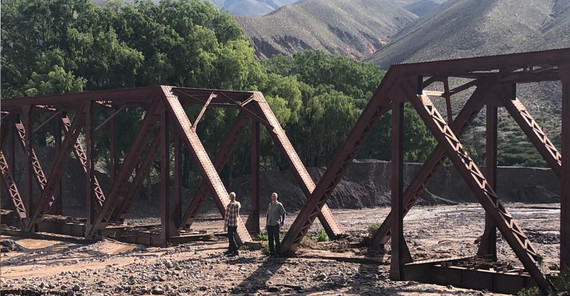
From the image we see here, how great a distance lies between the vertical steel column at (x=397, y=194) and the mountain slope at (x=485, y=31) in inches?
4003

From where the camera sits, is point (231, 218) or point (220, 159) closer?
point (231, 218)

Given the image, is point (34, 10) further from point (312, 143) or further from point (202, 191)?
point (202, 191)

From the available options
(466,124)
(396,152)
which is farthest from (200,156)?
(466,124)

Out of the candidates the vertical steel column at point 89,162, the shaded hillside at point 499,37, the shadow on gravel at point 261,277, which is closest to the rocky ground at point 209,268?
the shadow on gravel at point 261,277

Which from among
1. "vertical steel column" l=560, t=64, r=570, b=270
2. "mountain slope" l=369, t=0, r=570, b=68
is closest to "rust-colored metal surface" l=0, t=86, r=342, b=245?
"vertical steel column" l=560, t=64, r=570, b=270

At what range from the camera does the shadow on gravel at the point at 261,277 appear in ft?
46.5

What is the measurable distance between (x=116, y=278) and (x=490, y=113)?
8.31 metres

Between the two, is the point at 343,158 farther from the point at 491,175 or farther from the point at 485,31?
the point at 485,31

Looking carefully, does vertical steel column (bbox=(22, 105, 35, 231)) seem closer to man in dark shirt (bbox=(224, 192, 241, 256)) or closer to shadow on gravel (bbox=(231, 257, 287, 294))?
man in dark shirt (bbox=(224, 192, 241, 256))

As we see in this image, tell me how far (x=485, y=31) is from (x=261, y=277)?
13100 cm

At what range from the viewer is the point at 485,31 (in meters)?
139

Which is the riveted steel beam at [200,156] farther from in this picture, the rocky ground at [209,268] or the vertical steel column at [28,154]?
the vertical steel column at [28,154]

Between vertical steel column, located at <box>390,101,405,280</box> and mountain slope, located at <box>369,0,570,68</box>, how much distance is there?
101665 mm

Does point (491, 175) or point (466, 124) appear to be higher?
point (466, 124)
